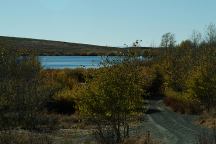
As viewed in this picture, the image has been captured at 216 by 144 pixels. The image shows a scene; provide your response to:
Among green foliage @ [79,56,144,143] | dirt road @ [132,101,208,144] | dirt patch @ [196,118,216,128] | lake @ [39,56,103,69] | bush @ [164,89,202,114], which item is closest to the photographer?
green foliage @ [79,56,144,143]

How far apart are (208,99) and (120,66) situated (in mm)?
19588

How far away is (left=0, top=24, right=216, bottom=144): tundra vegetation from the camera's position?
2100 centimetres

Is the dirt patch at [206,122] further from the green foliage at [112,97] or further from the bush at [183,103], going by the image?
the green foliage at [112,97]

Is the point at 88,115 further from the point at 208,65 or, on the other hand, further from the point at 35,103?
the point at 208,65

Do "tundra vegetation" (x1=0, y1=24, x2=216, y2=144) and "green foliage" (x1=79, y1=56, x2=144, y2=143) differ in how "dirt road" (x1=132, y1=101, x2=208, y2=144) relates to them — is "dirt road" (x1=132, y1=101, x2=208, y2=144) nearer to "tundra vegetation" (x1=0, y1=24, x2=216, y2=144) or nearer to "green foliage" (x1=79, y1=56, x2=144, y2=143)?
"tundra vegetation" (x1=0, y1=24, x2=216, y2=144)

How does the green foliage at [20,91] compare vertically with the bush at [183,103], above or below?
above

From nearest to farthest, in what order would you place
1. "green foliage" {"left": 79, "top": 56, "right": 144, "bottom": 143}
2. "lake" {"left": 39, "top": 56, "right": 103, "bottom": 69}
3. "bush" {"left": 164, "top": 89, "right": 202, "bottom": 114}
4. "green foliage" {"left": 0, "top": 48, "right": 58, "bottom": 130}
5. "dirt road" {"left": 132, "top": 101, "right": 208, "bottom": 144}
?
"green foliage" {"left": 79, "top": 56, "right": 144, "bottom": 143} < "lake" {"left": 39, "top": 56, "right": 103, "bottom": 69} < "dirt road" {"left": 132, "top": 101, "right": 208, "bottom": 144} < "green foliage" {"left": 0, "top": 48, "right": 58, "bottom": 130} < "bush" {"left": 164, "top": 89, "right": 202, "bottom": 114}

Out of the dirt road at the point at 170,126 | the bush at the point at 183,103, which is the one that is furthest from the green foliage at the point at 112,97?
the bush at the point at 183,103

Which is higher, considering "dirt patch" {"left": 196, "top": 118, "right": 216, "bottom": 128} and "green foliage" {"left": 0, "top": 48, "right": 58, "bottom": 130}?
"green foliage" {"left": 0, "top": 48, "right": 58, "bottom": 130}

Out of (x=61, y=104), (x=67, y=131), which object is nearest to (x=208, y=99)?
(x=61, y=104)

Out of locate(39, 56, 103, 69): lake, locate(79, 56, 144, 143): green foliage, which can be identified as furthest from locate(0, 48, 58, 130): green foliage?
locate(79, 56, 144, 143): green foliage

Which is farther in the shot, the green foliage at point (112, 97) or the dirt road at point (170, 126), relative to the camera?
the dirt road at point (170, 126)

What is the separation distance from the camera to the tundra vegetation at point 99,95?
2100 cm

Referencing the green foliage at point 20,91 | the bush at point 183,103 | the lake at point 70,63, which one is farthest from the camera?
the bush at point 183,103
